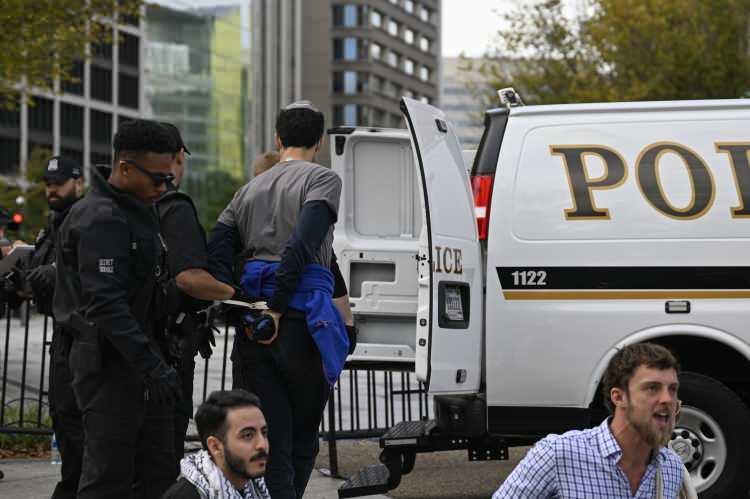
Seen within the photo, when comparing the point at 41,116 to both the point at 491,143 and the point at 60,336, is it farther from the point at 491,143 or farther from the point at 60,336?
the point at 60,336

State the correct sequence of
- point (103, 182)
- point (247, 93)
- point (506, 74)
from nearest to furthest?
point (103, 182) → point (506, 74) → point (247, 93)

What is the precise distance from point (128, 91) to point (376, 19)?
4629 cm

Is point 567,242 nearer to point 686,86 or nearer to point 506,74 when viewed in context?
point 686,86

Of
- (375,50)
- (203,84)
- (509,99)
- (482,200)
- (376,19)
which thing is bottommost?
(482,200)

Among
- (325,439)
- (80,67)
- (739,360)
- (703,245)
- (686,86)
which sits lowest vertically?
(325,439)

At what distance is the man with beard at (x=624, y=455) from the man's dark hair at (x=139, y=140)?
6.47ft

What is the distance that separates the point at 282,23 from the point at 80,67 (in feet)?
112

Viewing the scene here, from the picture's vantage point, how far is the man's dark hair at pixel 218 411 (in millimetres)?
4438

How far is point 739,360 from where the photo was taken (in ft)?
24.9

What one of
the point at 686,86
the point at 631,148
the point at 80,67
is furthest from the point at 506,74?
the point at 80,67

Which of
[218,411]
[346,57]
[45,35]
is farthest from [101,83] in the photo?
[218,411]

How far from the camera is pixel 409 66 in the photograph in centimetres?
14600

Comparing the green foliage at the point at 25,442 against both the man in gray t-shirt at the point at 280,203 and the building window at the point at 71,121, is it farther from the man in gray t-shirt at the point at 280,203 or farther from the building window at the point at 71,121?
the building window at the point at 71,121

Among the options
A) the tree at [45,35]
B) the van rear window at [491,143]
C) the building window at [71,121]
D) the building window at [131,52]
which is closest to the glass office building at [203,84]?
the building window at [131,52]
